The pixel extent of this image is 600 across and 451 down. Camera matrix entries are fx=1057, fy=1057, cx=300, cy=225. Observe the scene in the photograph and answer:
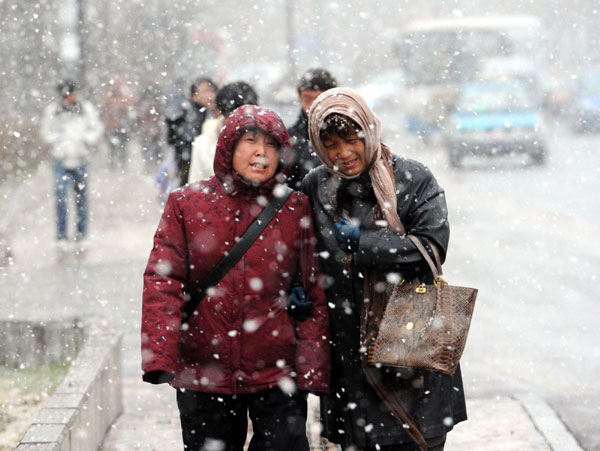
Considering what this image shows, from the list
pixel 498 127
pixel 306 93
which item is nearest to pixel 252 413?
pixel 306 93

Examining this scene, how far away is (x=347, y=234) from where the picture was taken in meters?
3.43

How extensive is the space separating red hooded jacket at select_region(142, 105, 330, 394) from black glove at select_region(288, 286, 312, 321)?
0.02 metres

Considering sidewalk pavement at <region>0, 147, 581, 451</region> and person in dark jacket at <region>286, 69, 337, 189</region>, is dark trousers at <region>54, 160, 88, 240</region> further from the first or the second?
person in dark jacket at <region>286, 69, 337, 189</region>

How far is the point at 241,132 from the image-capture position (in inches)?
137

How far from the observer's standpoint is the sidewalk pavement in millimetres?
5379

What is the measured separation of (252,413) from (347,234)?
73 cm

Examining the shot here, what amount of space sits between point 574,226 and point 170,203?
10.3 m

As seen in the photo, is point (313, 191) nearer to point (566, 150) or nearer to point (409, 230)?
point (409, 230)

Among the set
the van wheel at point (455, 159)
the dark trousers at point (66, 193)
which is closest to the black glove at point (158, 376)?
the dark trousers at point (66, 193)

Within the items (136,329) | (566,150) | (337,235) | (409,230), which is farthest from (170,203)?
(566,150)

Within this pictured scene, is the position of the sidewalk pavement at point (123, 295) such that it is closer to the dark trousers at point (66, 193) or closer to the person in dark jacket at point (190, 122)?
the dark trousers at point (66, 193)

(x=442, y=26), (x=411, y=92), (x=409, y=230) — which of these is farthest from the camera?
(x=442, y=26)

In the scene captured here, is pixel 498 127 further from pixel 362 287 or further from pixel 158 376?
pixel 158 376

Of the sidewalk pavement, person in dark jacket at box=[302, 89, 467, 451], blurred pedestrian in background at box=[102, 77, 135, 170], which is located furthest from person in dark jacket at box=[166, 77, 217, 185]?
blurred pedestrian in background at box=[102, 77, 135, 170]
